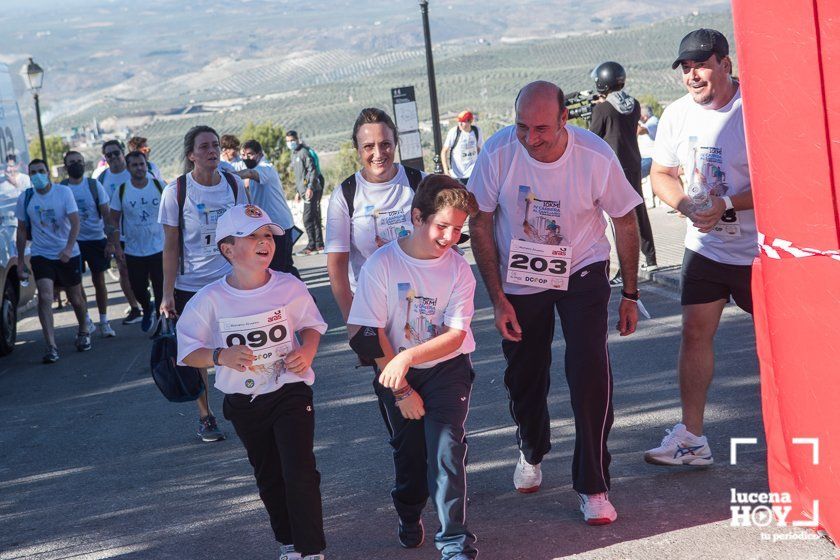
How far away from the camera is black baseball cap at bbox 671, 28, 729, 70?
5281mm

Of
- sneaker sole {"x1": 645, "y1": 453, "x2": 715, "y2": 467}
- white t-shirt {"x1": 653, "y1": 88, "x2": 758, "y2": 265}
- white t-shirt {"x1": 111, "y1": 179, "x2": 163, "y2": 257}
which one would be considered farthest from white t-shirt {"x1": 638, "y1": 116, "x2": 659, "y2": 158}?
sneaker sole {"x1": 645, "y1": 453, "x2": 715, "y2": 467}

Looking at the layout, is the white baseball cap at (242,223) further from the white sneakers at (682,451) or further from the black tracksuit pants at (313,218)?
the black tracksuit pants at (313,218)

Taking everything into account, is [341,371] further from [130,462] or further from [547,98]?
[547,98]

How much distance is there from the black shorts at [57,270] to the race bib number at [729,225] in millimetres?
8316

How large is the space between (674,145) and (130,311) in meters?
9.76

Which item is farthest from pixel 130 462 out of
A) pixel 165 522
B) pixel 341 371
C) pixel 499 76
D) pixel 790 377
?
pixel 499 76

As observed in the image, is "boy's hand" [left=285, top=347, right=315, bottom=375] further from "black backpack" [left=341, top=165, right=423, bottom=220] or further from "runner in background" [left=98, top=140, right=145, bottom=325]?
"runner in background" [left=98, top=140, right=145, bottom=325]

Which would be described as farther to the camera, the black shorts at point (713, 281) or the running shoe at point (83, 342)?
the running shoe at point (83, 342)

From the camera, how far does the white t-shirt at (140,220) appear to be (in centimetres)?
1127

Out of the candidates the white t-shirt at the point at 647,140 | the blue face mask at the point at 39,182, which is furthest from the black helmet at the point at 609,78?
the blue face mask at the point at 39,182

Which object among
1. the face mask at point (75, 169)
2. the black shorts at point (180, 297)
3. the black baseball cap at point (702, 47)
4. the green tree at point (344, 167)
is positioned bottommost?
the black shorts at point (180, 297)

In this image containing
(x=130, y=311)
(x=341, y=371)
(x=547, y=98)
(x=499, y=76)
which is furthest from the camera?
(x=499, y=76)

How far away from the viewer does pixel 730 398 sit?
6.74 metres

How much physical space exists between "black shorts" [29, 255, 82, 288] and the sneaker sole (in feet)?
26.2
